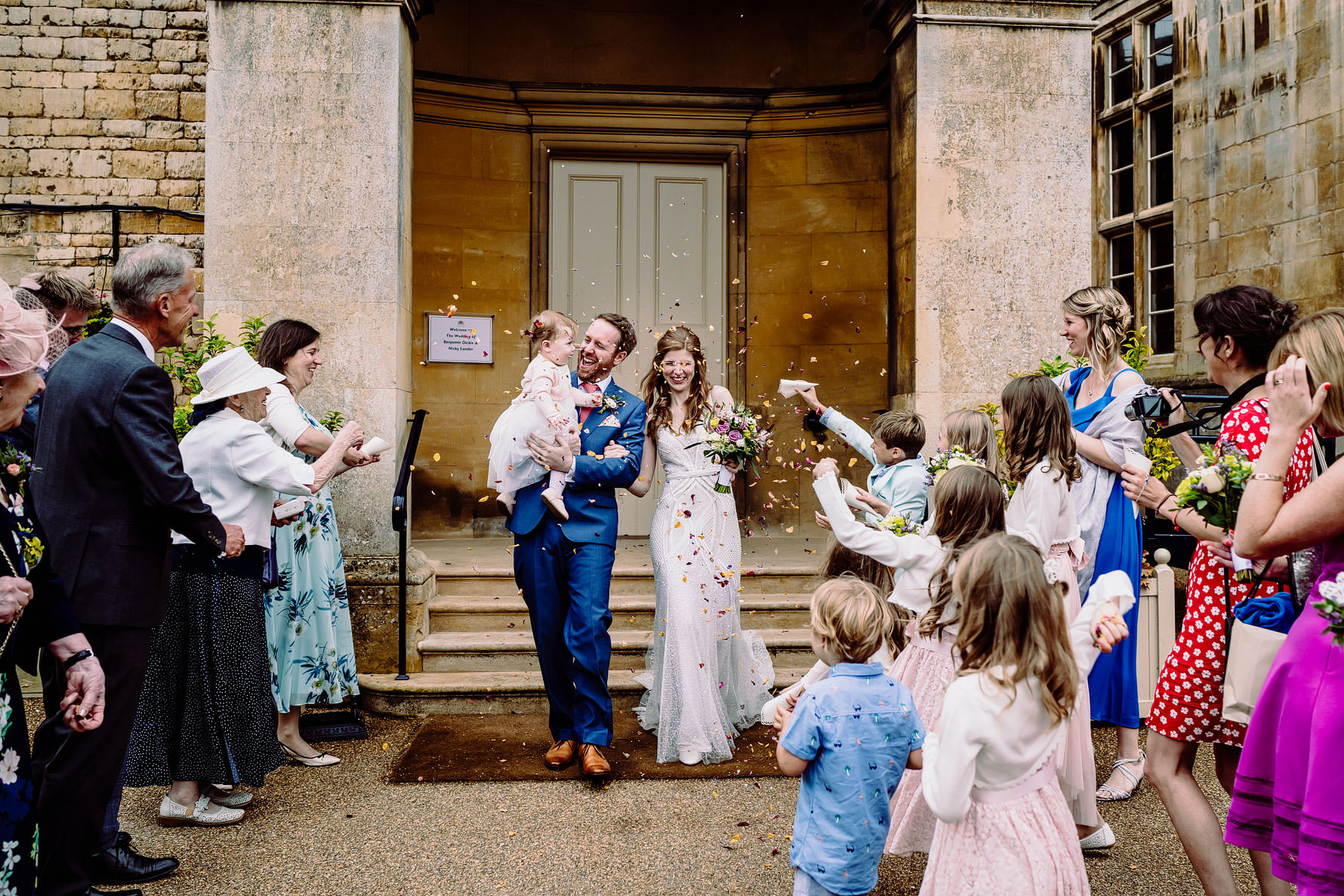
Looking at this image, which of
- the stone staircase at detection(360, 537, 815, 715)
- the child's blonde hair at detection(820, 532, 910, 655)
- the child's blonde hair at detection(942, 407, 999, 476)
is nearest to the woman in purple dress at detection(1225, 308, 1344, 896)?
the child's blonde hair at detection(942, 407, 999, 476)

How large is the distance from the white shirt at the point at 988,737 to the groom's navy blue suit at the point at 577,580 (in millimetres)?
2135

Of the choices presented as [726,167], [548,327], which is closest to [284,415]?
[548,327]

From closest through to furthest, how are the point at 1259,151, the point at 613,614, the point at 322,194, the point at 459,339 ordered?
the point at 322,194 → the point at 613,614 → the point at 459,339 → the point at 1259,151

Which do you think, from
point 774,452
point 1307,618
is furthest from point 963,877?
point 774,452

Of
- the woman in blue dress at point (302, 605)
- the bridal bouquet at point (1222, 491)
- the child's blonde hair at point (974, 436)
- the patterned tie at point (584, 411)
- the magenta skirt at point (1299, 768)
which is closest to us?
the magenta skirt at point (1299, 768)

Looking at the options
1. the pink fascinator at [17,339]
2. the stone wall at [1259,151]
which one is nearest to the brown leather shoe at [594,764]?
the pink fascinator at [17,339]

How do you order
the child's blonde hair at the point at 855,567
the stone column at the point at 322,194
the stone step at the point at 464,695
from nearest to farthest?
1. the child's blonde hair at the point at 855,567
2. the stone step at the point at 464,695
3. the stone column at the point at 322,194

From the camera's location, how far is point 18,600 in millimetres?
1939

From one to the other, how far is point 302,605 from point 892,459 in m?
2.82

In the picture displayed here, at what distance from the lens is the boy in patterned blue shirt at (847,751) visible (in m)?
2.25

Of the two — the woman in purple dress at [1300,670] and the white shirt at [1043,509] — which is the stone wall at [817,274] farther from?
the woman in purple dress at [1300,670]

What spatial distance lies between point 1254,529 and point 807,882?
1.36 m

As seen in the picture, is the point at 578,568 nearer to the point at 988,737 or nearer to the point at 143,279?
the point at 143,279

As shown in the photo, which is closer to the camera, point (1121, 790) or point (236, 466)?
point (236, 466)
